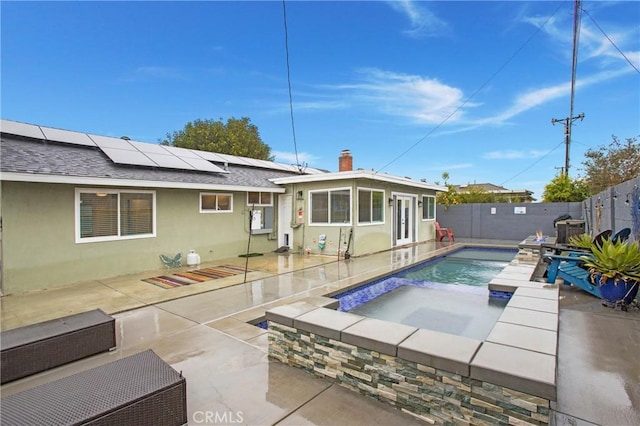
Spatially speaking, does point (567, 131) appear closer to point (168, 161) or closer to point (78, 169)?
point (168, 161)

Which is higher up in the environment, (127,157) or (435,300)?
(127,157)

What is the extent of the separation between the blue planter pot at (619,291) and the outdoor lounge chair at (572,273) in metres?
0.19

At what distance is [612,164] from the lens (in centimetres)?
1480

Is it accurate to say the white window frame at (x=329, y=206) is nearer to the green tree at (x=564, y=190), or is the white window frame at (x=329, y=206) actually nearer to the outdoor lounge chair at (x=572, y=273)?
the outdoor lounge chair at (x=572, y=273)

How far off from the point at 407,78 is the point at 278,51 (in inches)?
247

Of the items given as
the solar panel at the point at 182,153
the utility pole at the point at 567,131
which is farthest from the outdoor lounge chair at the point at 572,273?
the utility pole at the point at 567,131

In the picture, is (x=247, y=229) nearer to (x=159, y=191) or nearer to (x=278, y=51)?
(x=159, y=191)

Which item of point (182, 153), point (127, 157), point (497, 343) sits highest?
point (182, 153)

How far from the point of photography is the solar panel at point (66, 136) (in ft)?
27.3

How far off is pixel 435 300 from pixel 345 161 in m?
7.65

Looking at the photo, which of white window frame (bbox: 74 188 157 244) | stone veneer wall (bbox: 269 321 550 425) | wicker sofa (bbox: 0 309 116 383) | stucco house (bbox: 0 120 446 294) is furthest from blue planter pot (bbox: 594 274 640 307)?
white window frame (bbox: 74 188 157 244)

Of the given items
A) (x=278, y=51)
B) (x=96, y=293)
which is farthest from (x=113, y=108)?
(x=96, y=293)

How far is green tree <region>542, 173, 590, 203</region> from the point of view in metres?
15.5

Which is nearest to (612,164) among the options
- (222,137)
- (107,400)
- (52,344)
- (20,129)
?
(107,400)
